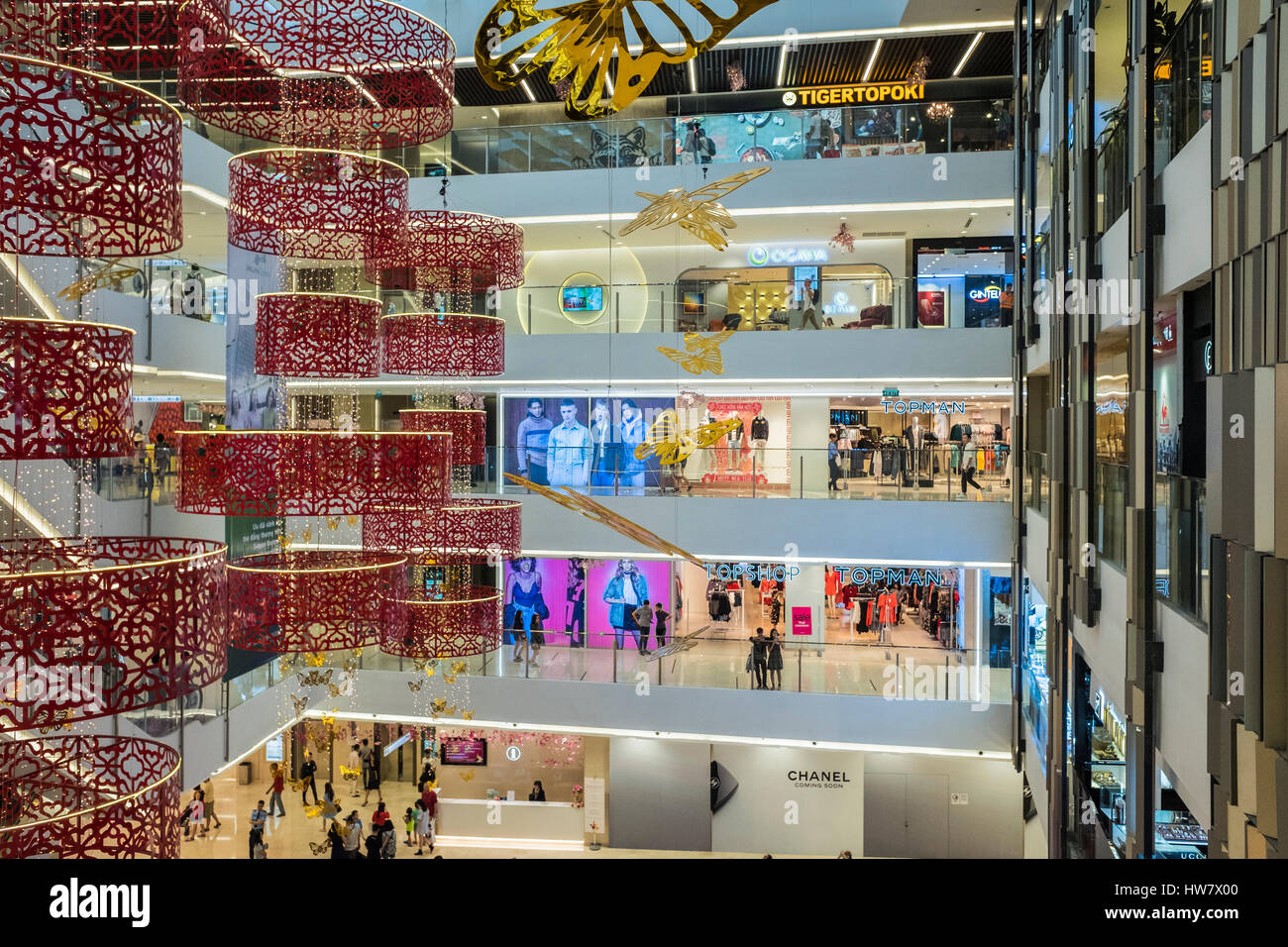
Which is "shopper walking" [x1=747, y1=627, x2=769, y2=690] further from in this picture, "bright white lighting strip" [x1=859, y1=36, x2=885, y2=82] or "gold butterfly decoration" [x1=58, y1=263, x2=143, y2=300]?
"bright white lighting strip" [x1=859, y1=36, x2=885, y2=82]

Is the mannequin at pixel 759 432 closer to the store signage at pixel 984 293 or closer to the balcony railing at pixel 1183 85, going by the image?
the store signage at pixel 984 293

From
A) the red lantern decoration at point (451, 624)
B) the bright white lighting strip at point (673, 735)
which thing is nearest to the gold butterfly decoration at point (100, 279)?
the red lantern decoration at point (451, 624)

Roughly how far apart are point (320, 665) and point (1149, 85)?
457 inches

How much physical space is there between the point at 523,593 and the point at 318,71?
12155 mm

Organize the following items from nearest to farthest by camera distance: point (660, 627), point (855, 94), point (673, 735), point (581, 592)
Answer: point (673, 735)
point (660, 627)
point (855, 94)
point (581, 592)

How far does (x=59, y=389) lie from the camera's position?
2965 millimetres

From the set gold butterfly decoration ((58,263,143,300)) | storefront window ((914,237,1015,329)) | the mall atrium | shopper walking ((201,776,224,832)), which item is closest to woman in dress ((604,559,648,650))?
the mall atrium

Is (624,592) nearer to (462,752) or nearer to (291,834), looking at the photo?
(462,752)

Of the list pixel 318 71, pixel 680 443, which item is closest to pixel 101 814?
pixel 318 71

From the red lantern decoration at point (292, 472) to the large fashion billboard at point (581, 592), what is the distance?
10.7m

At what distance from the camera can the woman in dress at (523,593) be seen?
1627cm

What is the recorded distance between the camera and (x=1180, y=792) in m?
4.80

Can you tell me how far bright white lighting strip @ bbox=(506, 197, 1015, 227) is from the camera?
1385 cm
